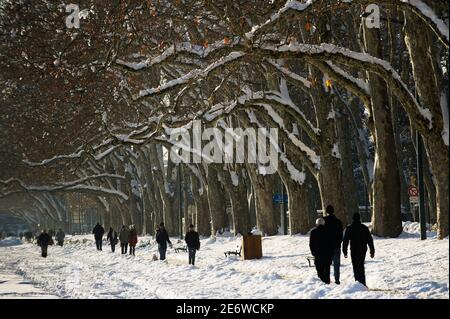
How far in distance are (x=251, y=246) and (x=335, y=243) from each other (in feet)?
34.5

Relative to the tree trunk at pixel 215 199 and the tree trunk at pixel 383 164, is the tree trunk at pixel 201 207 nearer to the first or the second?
the tree trunk at pixel 215 199

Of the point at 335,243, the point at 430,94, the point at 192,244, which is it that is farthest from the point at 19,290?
the point at 430,94

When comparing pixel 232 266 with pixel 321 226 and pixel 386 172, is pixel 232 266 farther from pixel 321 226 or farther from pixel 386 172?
pixel 321 226

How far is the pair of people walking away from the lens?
15.4 meters

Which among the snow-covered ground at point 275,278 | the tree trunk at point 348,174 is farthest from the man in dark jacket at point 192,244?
the tree trunk at point 348,174

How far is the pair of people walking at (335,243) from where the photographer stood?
1537 cm

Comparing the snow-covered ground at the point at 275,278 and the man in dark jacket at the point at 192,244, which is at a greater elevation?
the man in dark jacket at the point at 192,244

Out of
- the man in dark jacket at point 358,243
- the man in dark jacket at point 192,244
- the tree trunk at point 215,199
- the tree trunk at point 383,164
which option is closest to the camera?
the man in dark jacket at point 358,243

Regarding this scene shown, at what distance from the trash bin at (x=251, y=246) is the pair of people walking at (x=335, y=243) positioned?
992cm

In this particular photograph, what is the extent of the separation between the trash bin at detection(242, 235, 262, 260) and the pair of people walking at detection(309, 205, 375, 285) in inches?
391

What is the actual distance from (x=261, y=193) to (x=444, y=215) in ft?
51.2

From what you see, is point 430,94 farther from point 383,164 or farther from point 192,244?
point 192,244

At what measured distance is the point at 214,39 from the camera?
27.8m

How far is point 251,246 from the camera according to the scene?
26.4 metres
